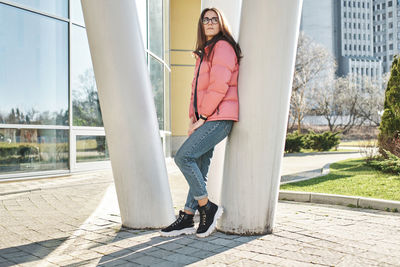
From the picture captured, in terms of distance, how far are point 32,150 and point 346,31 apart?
13144cm

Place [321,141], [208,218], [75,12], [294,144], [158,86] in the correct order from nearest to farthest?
[208,218] < [75,12] < [158,86] < [294,144] < [321,141]

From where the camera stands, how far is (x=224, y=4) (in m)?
4.73

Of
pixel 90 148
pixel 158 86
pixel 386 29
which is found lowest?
pixel 90 148

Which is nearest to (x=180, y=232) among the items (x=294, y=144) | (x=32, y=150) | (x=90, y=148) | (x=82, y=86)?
(x=32, y=150)

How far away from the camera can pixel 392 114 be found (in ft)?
39.1

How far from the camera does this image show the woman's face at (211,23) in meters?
3.79

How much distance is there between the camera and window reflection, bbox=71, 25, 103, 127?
37.0ft

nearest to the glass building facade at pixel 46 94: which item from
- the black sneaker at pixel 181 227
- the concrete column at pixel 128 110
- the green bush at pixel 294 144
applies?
the concrete column at pixel 128 110

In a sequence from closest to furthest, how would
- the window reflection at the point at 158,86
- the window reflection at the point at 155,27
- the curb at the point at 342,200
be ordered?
the curb at the point at 342,200
the window reflection at the point at 155,27
the window reflection at the point at 158,86

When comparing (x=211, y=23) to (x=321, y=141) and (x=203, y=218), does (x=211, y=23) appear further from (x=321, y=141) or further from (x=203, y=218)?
(x=321, y=141)

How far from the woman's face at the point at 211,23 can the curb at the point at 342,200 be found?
3.51 meters

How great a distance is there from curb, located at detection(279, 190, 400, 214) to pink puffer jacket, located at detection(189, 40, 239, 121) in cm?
299

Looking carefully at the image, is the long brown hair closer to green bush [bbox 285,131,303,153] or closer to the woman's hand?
the woman's hand

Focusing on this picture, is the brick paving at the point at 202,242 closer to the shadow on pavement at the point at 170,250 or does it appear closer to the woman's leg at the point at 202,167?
the shadow on pavement at the point at 170,250
